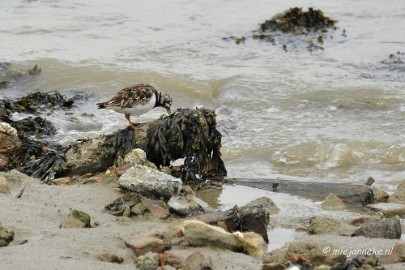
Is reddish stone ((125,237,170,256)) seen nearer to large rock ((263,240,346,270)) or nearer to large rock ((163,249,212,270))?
large rock ((163,249,212,270))

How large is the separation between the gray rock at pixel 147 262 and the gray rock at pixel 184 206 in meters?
1.23

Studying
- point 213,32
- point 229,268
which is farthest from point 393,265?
point 213,32

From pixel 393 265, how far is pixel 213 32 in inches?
357

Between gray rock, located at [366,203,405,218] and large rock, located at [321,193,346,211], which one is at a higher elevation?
gray rock, located at [366,203,405,218]

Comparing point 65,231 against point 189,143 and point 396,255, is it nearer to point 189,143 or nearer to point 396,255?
point 396,255

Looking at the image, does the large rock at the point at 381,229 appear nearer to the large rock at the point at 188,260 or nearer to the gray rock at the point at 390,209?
the gray rock at the point at 390,209

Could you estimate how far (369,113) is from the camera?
9688mm

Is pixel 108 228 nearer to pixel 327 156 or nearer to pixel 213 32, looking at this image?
pixel 327 156

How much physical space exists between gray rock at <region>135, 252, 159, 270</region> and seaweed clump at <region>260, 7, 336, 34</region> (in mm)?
9279

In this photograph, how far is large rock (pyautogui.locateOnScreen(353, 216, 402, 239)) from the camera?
17.5 ft

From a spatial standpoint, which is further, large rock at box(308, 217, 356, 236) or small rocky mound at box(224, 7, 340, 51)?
small rocky mound at box(224, 7, 340, 51)

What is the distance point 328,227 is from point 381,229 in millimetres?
372

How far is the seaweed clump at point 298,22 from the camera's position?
13438mm

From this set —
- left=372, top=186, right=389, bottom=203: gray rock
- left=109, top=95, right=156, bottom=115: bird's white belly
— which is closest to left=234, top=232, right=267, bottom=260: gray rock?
→ left=372, top=186, right=389, bottom=203: gray rock
